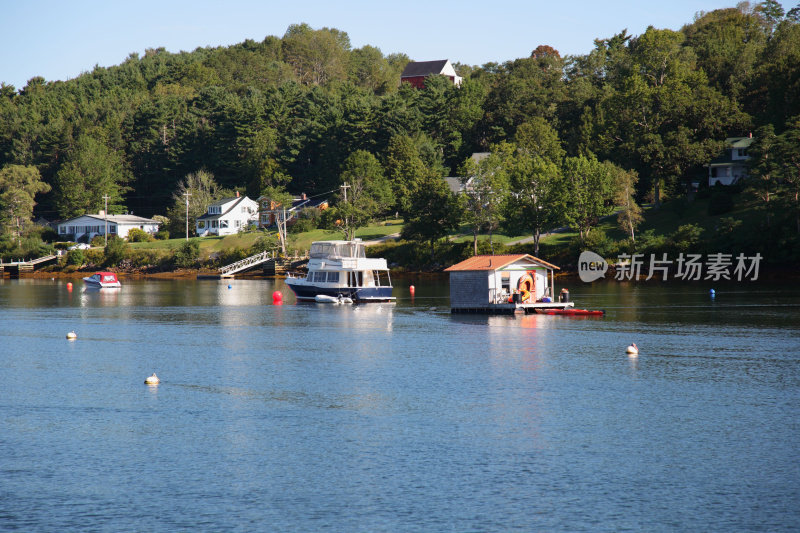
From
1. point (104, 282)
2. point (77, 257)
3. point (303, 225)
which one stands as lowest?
point (104, 282)

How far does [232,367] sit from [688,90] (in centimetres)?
10485

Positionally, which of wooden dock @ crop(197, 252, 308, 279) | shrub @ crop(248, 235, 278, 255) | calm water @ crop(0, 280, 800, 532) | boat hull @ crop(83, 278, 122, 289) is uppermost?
shrub @ crop(248, 235, 278, 255)

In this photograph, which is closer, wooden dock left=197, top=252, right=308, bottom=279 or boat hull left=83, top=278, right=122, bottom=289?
boat hull left=83, top=278, right=122, bottom=289

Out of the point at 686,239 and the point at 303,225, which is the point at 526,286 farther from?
the point at 303,225

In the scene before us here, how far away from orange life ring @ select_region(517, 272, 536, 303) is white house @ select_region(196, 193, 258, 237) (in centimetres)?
11139

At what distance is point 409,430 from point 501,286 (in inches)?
1660

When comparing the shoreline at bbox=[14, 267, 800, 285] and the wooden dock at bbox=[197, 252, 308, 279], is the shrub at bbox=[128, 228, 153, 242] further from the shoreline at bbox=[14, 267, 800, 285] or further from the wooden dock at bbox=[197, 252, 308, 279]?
the wooden dock at bbox=[197, 252, 308, 279]

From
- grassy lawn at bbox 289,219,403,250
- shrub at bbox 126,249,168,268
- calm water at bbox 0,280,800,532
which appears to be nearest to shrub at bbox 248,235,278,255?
grassy lawn at bbox 289,219,403,250

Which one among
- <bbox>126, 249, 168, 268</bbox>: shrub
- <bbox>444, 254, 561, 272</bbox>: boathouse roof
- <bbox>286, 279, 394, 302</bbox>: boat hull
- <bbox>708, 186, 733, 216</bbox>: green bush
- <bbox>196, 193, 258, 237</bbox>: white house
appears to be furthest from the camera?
<bbox>196, 193, 258, 237</bbox>: white house

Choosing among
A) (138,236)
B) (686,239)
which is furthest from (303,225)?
(686,239)

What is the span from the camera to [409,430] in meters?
31.5

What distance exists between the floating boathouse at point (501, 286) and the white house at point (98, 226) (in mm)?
125329

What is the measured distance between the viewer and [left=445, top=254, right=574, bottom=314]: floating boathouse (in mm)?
71375

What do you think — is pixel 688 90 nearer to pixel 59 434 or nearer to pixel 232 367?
pixel 232 367
